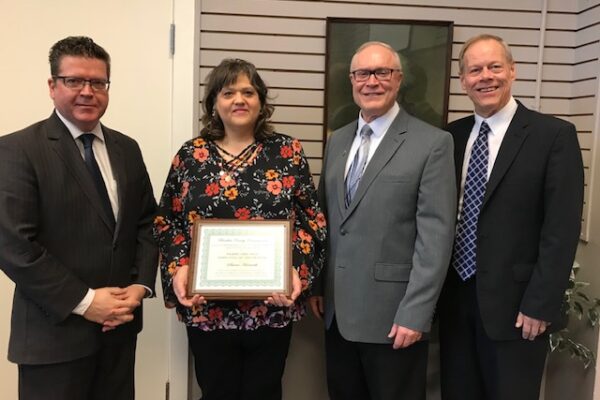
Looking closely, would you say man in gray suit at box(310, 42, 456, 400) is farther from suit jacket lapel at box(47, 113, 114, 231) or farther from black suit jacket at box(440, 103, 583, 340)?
suit jacket lapel at box(47, 113, 114, 231)

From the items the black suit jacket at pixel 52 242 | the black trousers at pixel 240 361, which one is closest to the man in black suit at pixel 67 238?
the black suit jacket at pixel 52 242

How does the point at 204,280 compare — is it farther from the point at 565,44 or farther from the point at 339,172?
the point at 565,44

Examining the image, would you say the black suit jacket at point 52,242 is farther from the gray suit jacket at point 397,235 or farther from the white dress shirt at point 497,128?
the white dress shirt at point 497,128

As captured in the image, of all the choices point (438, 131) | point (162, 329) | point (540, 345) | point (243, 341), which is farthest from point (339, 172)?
point (162, 329)

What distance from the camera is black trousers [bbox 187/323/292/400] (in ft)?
6.56

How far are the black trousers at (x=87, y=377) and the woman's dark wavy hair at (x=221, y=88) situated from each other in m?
0.90

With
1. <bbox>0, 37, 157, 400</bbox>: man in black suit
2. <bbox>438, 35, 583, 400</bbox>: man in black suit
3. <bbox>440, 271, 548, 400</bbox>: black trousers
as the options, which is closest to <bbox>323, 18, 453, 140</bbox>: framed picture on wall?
<bbox>438, 35, 583, 400</bbox>: man in black suit

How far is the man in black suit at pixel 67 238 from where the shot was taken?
5.26 ft

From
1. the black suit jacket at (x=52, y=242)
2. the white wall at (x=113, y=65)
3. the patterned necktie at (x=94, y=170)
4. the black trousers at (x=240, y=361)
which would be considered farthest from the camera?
the white wall at (x=113, y=65)

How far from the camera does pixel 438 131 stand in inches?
74.5

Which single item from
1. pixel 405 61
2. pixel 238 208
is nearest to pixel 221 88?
pixel 238 208

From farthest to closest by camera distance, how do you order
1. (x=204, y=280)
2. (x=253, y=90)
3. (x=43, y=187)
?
(x=253, y=90)
(x=204, y=280)
(x=43, y=187)

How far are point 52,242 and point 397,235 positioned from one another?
120 cm

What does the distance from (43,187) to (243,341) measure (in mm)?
933
